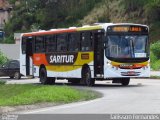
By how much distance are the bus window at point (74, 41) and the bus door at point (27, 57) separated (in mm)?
5209

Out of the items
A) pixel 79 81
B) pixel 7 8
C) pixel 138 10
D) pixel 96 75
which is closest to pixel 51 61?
pixel 79 81

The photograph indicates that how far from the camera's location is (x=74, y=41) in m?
32.8

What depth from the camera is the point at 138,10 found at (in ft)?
247

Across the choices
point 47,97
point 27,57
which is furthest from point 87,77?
point 47,97

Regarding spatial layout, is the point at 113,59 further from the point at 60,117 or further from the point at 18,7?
the point at 18,7

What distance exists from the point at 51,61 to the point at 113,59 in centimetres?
599

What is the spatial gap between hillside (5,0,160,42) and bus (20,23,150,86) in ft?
110

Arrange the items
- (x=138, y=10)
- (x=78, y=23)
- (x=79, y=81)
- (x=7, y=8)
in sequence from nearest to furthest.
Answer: (x=79, y=81) → (x=138, y=10) → (x=78, y=23) → (x=7, y=8)

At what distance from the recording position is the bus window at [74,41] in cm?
3250

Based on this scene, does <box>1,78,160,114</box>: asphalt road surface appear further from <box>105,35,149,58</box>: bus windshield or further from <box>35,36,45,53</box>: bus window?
<box>35,36,45,53</box>: bus window

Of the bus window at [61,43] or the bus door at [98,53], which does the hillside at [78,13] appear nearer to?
the bus window at [61,43]

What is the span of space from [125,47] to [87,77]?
2.76 m

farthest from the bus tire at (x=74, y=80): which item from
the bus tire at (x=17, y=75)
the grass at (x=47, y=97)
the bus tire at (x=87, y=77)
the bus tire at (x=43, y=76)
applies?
the bus tire at (x=17, y=75)

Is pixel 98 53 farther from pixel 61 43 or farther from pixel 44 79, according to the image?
pixel 44 79
